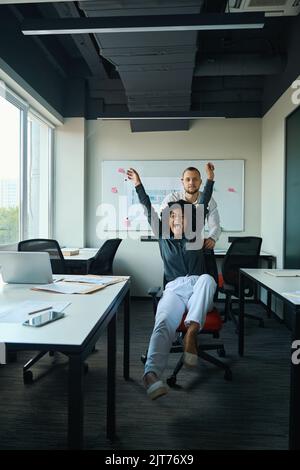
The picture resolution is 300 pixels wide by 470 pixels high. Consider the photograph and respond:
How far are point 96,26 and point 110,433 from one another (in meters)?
2.71

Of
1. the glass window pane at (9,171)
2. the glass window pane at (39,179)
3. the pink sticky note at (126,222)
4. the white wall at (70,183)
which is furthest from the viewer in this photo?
the pink sticky note at (126,222)

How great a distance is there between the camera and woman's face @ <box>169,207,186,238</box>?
95.2 inches

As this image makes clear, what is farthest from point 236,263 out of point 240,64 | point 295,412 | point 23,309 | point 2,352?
point 2,352

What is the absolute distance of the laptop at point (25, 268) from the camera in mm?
1827

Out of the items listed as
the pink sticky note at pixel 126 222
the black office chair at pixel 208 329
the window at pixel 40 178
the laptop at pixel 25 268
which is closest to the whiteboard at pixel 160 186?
the pink sticky note at pixel 126 222

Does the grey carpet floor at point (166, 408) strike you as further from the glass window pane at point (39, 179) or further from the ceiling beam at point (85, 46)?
the ceiling beam at point (85, 46)

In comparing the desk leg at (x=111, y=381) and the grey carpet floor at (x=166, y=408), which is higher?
the desk leg at (x=111, y=381)

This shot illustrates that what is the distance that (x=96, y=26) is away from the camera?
236cm

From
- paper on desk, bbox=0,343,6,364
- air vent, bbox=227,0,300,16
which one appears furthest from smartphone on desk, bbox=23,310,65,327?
air vent, bbox=227,0,300,16

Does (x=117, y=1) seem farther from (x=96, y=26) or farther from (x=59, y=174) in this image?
(x=59, y=174)

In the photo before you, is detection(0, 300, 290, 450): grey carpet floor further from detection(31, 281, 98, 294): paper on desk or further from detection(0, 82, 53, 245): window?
detection(0, 82, 53, 245): window

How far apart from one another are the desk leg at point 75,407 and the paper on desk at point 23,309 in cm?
38

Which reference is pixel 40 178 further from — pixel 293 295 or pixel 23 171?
pixel 293 295

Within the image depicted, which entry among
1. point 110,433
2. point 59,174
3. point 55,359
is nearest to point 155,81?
point 59,174
